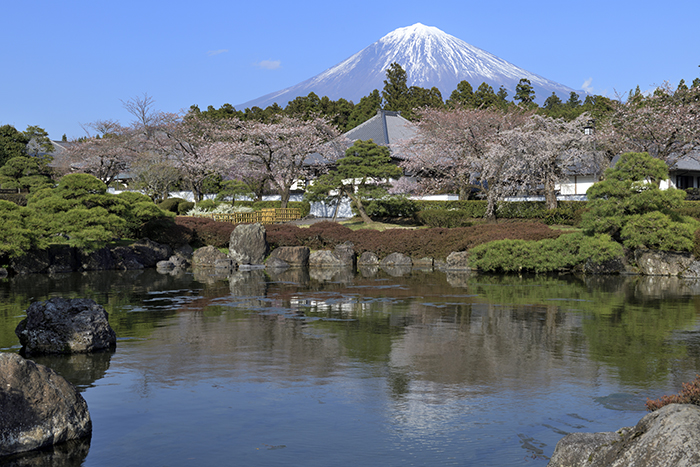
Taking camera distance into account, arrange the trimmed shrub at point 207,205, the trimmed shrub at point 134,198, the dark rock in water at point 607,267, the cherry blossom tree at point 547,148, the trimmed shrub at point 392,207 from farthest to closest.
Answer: the trimmed shrub at point 207,205, the trimmed shrub at point 392,207, the cherry blossom tree at point 547,148, the trimmed shrub at point 134,198, the dark rock in water at point 607,267

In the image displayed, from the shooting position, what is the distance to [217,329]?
12.0 metres

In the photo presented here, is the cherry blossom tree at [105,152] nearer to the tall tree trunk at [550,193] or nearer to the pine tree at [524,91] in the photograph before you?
the tall tree trunk at [550,193]

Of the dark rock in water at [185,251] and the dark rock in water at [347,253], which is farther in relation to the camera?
the dark rock in water at [185,251]

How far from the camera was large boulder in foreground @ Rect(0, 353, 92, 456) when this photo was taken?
19.1 feet

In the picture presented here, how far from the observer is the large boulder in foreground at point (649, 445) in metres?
3.57

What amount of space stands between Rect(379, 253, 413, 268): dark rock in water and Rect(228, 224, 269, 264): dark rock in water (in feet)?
19.0

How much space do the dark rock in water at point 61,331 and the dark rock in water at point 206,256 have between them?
17645 millimetres

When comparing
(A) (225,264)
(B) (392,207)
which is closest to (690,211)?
(B) (392,207)

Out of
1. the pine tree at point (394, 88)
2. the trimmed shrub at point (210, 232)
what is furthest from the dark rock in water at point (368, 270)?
the pine tree at point (394, 88)

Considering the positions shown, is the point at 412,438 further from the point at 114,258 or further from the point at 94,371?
the point at 114,258

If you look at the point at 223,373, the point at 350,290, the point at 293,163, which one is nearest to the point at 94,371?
the point at 223,373

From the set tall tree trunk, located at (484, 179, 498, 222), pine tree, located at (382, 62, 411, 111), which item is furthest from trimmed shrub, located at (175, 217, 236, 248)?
pine tree, located at (382, 62, 411, 111)

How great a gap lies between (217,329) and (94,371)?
3.33 m

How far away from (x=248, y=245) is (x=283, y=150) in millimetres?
16459
